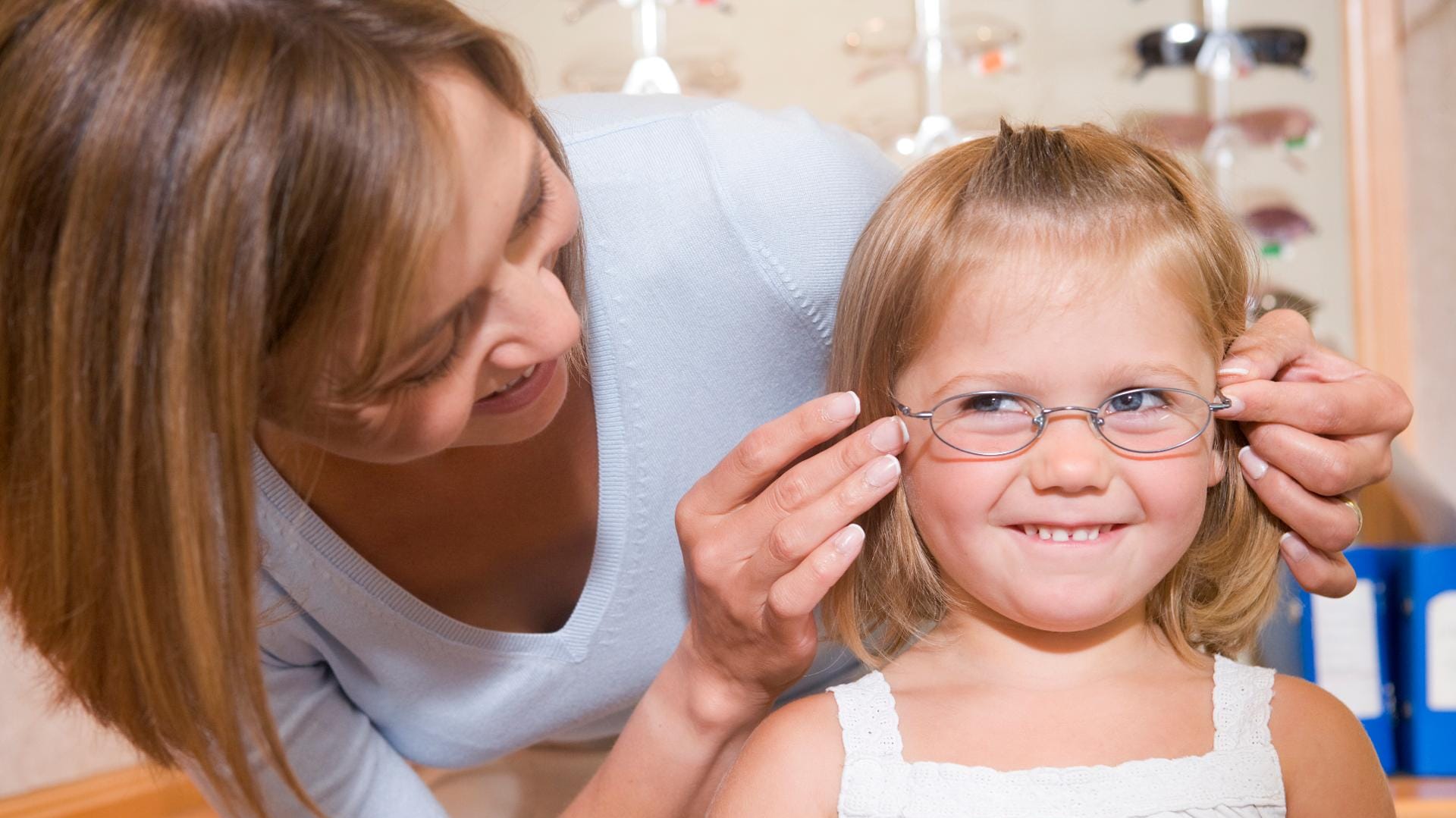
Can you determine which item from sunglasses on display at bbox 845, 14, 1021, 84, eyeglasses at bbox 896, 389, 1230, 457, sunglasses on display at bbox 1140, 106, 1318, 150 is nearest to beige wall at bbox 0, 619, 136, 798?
eyeglasses at bbox 896, 389, 1230, 457

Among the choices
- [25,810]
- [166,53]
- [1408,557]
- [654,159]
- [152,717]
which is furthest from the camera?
[25,810]

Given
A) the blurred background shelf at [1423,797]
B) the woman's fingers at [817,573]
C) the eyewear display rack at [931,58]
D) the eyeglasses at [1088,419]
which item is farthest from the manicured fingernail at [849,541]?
the eyewear display rack at [931,58]

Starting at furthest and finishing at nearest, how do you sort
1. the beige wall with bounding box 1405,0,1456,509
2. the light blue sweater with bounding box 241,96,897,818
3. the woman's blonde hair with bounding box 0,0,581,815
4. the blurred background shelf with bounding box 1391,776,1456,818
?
the beige wall with bounding box 1405,0,1456,509 → the blurred background shelf with bounding box 1391,776,1456,818 → the light blue sweater with bounding box 241,96,897,818 → the woman's blonde hair with bounding box 0,0,581,815

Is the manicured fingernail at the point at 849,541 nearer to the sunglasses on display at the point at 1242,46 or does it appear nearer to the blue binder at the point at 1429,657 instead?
the blue binder at the point at 1429,657

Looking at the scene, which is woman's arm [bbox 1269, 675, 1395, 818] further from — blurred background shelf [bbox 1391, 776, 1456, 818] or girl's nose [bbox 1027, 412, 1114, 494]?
blurred background shelf [bbox 1391, 776, 1456, 818]

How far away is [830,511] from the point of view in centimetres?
95

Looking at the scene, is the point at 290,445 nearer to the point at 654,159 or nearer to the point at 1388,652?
the point at 654,159

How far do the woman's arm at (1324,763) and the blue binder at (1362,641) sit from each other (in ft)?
2.76

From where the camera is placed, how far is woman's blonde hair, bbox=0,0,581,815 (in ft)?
2.44

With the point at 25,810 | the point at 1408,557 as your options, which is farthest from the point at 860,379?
the point at 25,810

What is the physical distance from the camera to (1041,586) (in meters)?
0.94

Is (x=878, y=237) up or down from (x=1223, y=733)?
up

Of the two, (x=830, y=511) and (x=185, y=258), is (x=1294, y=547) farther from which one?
(x=185, y=258)

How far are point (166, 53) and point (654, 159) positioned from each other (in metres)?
0.49
